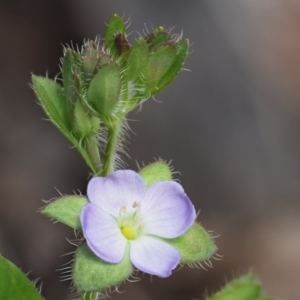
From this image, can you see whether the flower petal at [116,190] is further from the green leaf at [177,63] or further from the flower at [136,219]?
the green leaf at [177,63]

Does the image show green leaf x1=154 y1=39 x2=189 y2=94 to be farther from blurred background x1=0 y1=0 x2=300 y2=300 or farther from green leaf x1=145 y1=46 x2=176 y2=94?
blurred background x1=0 y1=0 x2=300 y2=300

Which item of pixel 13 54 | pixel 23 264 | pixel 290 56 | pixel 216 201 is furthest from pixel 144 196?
pixel 290 56

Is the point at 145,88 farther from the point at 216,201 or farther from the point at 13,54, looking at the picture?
the point at 13,54

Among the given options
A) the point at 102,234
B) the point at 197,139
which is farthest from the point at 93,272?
the point at 197,139

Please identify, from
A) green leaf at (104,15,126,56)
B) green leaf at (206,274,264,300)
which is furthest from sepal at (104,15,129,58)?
green leaf at (206,274,264,300)

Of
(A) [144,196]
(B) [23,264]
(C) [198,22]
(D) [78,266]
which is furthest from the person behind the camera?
(C) [198,22]

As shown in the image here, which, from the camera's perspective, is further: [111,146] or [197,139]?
[197,139]

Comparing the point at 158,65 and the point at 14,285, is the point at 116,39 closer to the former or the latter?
the point at 158,65

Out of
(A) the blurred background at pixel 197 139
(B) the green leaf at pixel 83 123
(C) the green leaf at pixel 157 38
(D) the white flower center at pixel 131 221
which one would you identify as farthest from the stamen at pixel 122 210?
(A) the blurred background at pixel 197 139
